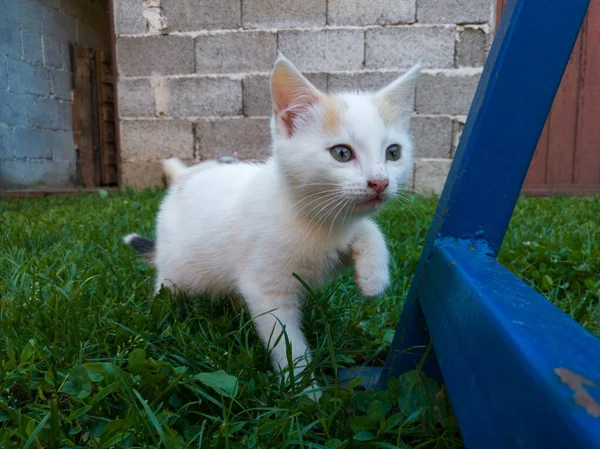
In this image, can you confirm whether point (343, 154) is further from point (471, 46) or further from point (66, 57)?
point (66, 57)

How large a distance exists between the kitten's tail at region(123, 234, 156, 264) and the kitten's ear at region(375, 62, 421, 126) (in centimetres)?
112

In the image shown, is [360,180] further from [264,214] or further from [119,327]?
[119,327]

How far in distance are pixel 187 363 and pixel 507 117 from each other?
818 mm

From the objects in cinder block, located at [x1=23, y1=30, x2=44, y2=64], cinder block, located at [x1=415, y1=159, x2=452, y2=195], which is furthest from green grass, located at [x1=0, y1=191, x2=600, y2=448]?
cinder block, located at [x1=23, y1=30, x2=44, y2=64]

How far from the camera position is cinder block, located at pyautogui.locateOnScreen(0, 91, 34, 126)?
5.32 metres

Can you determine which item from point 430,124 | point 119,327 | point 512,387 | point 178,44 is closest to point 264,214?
point 119,327

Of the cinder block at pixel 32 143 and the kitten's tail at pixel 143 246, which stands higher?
the cinder block at pixel 32 143

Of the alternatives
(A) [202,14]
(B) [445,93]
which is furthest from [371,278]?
(A) [202,14]

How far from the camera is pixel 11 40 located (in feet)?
17.6

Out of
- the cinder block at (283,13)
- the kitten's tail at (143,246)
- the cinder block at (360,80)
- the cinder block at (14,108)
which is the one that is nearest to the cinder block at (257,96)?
the cinder block at (360,80)

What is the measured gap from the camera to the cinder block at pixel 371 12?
4.18 m

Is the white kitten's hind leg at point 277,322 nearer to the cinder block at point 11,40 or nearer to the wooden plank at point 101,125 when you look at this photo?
the cinder block at point 11,40

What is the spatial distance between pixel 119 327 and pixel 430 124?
366 centimetres

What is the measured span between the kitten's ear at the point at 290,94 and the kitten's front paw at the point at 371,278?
418 millimetres
